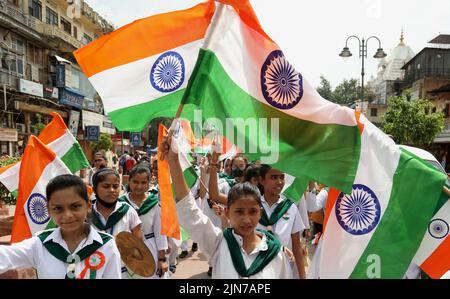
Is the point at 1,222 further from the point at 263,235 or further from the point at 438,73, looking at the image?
the point at 438,73

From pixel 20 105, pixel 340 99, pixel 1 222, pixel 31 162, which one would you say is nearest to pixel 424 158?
pixel 31 162

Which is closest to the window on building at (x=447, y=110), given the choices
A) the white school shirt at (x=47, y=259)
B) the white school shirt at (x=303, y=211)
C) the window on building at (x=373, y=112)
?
the window on building at (x=373, y=112)

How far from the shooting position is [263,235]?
242 cm

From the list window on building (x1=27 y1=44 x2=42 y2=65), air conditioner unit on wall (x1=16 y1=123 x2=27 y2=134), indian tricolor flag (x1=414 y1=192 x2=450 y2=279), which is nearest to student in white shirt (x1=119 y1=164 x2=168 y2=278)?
indian tricolor flag (x1=414 y1=192 x2=450 y2=279)

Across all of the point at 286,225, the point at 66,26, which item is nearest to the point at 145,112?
the point at 286,225

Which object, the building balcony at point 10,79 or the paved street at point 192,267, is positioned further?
the building balcony at point 10,79

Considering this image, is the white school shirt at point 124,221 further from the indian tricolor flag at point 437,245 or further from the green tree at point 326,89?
the green tree at point 326,89

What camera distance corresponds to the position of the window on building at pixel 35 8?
81.7ft

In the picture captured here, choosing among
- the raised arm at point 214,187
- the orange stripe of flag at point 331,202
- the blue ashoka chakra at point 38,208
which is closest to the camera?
the orange stripe of flag at point 331,202

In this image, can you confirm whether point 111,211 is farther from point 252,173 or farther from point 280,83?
point 280,83

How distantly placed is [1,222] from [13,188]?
267 centimetres

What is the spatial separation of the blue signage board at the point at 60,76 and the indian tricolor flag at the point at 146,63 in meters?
26.1

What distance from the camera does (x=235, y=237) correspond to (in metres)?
2.28

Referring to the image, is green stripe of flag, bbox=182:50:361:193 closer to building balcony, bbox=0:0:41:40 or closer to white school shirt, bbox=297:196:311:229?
white school shirt, bbox=297:196:311:229
